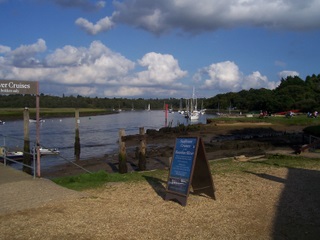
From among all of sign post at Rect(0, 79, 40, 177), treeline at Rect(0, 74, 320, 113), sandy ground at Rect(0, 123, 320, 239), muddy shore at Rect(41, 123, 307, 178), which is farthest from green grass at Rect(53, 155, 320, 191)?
treeline at Rect(0, 74, 320, 113)

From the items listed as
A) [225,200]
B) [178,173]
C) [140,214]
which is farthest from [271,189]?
[140,214]

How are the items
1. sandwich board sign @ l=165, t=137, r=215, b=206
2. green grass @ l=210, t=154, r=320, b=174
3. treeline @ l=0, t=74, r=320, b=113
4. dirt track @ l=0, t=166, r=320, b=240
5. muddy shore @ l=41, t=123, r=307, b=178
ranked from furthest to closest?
1. treeline @ l=0, t=74, r=320, b=113
2. muddy shore @ l=41, t=123, r=307, b=178
3. green grass @ l=210, t=154, r=320, b=174
4. sandwich board sign @ l=165, t=137, r=215, b=206
5. dirt track @ l=0, t=166, r=320, b=240

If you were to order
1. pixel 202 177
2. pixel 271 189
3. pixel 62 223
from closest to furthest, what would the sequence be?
pixel 62 223 → pixel 202 177 → pixel 271 189

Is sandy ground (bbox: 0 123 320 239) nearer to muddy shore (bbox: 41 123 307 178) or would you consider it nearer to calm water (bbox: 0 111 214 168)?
muddy shore (bbox: 41 123 307 178)

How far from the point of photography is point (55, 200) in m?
7.93

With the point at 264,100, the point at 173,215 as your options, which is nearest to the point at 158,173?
the point at 173,215

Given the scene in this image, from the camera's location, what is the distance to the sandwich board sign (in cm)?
792

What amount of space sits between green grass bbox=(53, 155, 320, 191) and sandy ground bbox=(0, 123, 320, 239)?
0.92 m

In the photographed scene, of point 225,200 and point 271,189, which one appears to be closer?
point 225,200

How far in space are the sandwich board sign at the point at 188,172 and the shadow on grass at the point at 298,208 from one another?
1.60 metres

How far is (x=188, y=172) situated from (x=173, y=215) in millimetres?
1189

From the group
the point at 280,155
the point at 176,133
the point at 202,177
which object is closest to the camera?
the point at 202,177

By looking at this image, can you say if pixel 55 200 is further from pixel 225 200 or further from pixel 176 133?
pixel 176 133

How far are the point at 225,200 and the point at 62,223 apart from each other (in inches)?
136
